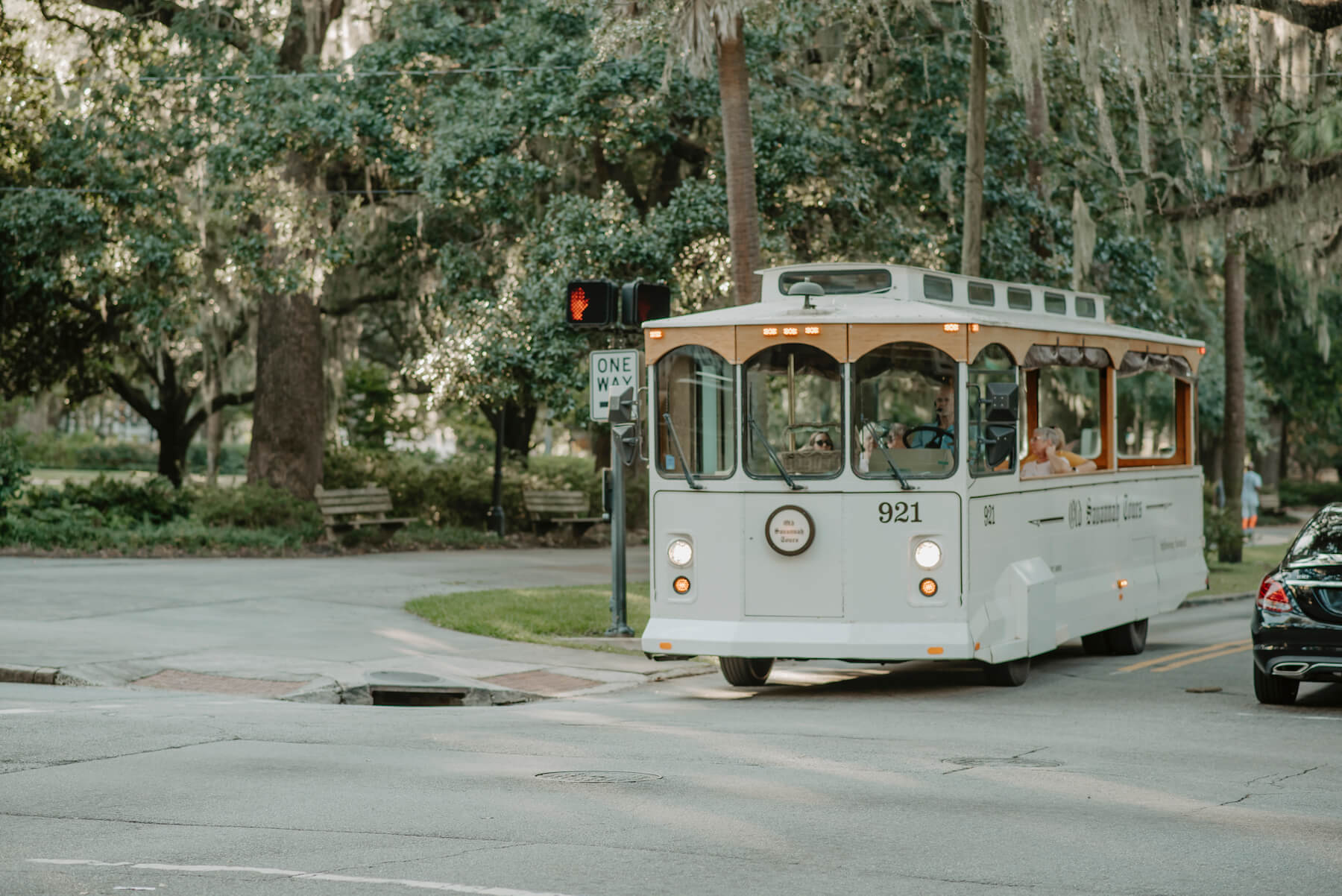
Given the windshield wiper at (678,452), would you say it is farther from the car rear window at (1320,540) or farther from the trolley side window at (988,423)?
the car rear window at (1320,540)

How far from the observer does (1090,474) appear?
48.0ft

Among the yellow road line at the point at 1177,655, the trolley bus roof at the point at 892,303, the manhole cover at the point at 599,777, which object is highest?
the trolley bus roof at the point at 892,303

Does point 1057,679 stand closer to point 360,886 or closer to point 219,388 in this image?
point 360,886

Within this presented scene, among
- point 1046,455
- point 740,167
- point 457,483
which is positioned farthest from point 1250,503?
point 1046,455

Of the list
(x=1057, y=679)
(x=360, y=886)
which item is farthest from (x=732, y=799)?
(x=1057, y=679)

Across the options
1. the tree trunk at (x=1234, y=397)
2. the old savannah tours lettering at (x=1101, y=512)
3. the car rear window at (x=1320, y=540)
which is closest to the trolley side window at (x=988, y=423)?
the old savannah tours lettering at (x=1101, y=512)

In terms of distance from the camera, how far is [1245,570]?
1075 inches

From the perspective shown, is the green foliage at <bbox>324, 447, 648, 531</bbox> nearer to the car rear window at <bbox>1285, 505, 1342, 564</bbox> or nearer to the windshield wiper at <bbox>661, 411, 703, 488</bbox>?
the windshield wiper at <bbox>661, 411, 703, 488</bbox>

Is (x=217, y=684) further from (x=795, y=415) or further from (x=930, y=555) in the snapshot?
(x=930, y=555)

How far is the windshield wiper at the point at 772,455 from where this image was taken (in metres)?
12.3

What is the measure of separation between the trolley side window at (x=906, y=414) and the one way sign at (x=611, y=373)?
10.6 feet

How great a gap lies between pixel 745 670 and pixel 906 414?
Answer: 8.49ft

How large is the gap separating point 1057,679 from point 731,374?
4202 millimetres

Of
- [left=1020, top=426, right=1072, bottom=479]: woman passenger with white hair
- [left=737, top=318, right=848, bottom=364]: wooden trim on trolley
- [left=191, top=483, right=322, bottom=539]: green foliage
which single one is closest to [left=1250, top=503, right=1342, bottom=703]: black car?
[left=1020, top=426, right=1072, bottom=479]: woman passenger with white hair
